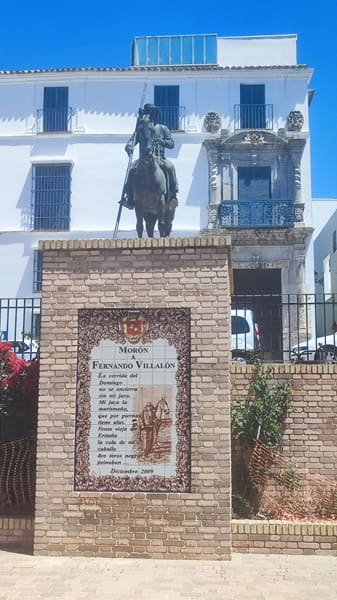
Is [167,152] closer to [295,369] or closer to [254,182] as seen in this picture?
[254,182]

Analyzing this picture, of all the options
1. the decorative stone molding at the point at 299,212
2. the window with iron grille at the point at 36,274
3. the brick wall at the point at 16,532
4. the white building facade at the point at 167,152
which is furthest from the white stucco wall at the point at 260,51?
the brick wall at the point at 16,532

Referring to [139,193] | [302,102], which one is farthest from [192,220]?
[139,193]

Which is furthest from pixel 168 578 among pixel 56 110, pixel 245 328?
pixel 56 110

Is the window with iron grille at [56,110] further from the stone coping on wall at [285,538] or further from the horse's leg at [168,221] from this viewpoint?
the stone coping on wall at [285,538]

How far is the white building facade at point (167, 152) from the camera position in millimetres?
25781

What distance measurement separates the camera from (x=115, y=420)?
7.60 meters

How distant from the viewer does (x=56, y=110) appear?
26719 millimetres

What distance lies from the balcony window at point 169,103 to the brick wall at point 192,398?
64.1 feet

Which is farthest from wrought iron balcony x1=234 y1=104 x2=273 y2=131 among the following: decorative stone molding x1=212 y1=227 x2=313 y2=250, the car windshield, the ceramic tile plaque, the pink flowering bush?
the ceramic tile plaque

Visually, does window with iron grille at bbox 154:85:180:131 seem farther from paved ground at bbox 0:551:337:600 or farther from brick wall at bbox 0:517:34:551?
paved ground at bbox 0:551:337:600

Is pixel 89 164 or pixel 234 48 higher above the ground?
pixel 234 48

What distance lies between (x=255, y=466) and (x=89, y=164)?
19705 mm

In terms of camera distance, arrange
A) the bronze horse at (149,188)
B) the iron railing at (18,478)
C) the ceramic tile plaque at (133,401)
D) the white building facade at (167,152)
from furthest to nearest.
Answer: the white building facade at (167,152)
the bronze horse at (149,188)
the iron railing at (18,478)
the ceramic tile plaque at (133,401)

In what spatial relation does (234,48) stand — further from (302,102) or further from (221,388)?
(221,388)
